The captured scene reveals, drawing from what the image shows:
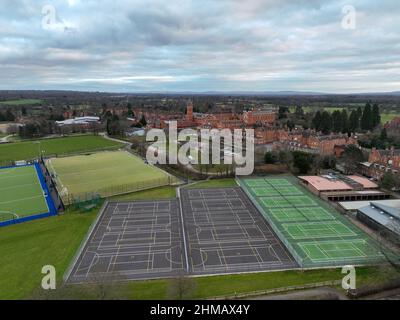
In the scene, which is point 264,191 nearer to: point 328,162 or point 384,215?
point 384,215

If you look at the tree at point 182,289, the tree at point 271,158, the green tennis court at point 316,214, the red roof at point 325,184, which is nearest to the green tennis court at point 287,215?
the green tennis court at point 316,214

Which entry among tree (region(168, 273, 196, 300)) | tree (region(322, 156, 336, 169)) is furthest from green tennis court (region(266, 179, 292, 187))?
tree (region(168, 273, 196, 300))

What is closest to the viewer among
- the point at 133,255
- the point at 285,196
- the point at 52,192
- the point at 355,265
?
the point at 355,265

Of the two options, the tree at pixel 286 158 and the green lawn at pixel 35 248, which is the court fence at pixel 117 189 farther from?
the tree at pixel 286 158

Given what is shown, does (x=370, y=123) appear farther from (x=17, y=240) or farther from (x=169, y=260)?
(x=17, y=240)
